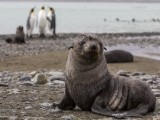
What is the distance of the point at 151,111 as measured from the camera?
7270 mm

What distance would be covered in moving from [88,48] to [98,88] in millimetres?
634

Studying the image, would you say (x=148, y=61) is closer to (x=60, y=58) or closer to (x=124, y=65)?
(x=124, y=65)

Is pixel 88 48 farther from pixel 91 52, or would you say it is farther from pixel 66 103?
pixel 66 103

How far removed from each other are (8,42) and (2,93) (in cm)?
1618

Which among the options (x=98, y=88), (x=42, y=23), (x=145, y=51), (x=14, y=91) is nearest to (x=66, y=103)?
(x=98, y=88)

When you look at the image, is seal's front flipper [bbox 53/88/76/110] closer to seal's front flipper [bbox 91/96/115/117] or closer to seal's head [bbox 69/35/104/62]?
seal's front flipper [bbox 91/96/115/117]

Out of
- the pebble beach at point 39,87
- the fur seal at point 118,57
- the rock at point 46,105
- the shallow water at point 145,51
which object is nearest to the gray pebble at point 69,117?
the pebble beach at point 39,87

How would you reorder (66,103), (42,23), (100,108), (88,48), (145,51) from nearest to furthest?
(88,48) → (100,108) → (66,103) → (145,51) → (42,23)

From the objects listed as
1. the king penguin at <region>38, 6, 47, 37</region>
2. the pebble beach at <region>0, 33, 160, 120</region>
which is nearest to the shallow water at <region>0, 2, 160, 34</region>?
the king penguin at <region>38, 6, 47, 37</region>

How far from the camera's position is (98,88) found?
716 centimetres

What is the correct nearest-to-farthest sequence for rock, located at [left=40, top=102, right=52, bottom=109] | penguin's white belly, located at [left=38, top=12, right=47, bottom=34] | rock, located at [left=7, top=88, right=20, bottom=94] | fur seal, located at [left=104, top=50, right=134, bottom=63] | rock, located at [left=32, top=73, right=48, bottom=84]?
rock, located at [left=40, top=102, right=52, bottom=109] → rock, located at [left=7, top=88, right=20, bottom=94] → rock, located at [left=32, top=73, right=48, bottom=84] → fur seal, located at [left=104, top=50, right=134, bottom=63] → penguin's white belly, located at [left=38, top=12, right=47, bottom=34]

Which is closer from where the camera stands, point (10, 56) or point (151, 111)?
point (151, 111)

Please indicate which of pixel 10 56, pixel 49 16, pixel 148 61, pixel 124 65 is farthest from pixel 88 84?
pixel 49 16

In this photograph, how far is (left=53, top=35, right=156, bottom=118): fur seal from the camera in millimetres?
7121
